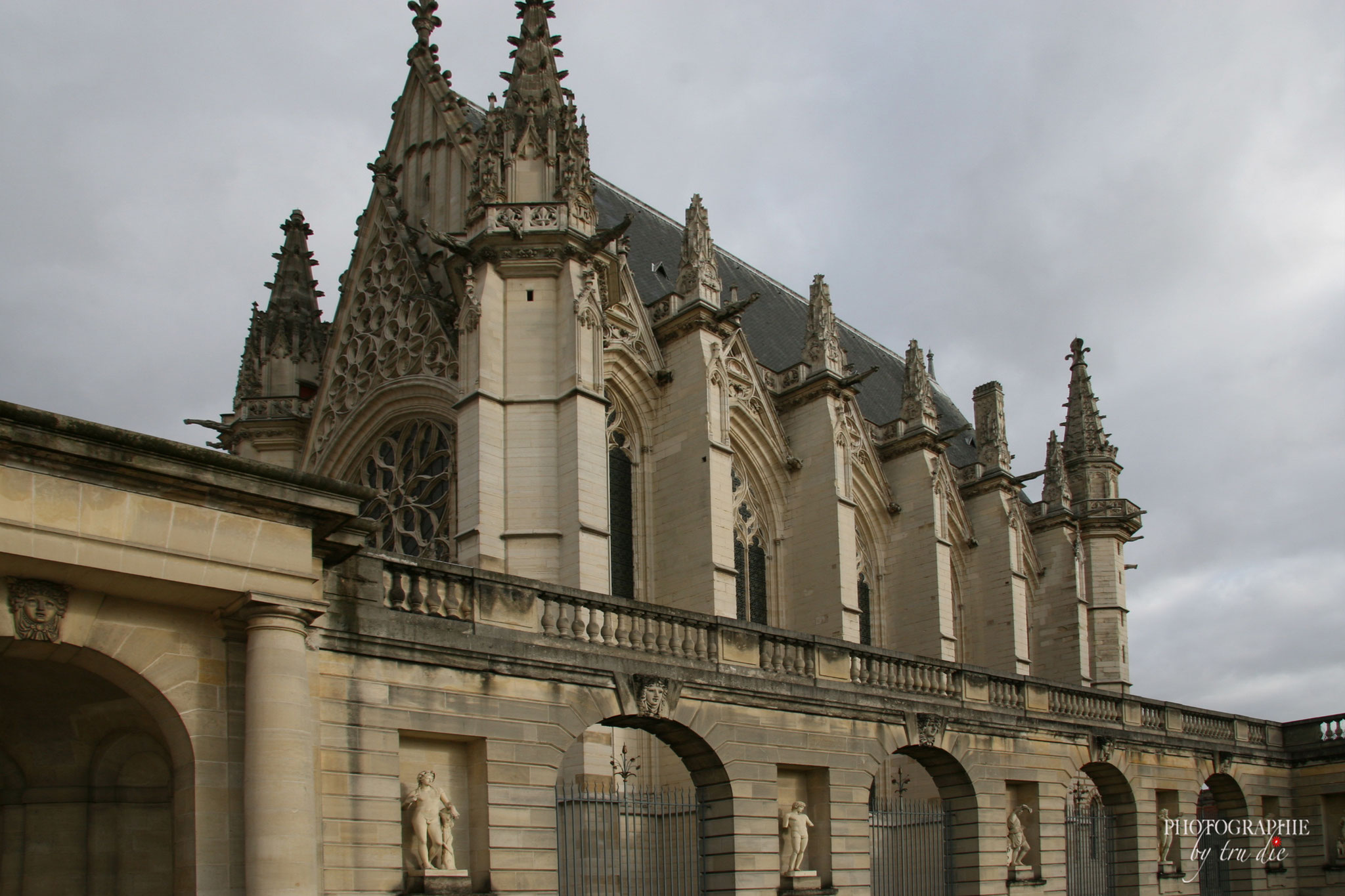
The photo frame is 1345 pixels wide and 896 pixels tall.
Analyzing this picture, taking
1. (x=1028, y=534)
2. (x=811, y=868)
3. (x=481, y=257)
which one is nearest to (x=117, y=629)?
(x=811, y=868)

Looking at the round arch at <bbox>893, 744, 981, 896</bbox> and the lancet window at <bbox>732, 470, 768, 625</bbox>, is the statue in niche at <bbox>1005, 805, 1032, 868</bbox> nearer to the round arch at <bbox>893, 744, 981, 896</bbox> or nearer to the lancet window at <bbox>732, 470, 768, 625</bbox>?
the round arch at <bbox>893, 744, 981, 896</bbox>

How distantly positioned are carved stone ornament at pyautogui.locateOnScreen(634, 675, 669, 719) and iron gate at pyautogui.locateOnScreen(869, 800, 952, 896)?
13.8 feet

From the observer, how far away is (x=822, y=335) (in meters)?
25.7

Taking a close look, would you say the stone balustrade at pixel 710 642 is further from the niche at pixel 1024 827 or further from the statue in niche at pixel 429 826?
the statue in niche at pixel 429 826

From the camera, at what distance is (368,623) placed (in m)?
9.23

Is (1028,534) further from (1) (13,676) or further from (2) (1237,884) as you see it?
(1) (13,676)

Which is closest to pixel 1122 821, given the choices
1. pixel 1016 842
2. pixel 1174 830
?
pixel 1174 830

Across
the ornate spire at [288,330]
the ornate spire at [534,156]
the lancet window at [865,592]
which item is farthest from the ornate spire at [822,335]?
the ornate spire at [288,330]

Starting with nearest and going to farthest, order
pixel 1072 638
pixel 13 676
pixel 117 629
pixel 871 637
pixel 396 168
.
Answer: pixel 117 629, pixel 13 676, pixel 396 168, pixel 871 637, pixel 1072 638

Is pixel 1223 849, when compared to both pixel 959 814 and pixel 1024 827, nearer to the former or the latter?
pixel 1024 827

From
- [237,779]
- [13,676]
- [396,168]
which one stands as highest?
[396,168]

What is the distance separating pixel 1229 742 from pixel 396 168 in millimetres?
17161

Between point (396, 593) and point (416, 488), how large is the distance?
12098mm

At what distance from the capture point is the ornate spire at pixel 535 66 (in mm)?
20125
